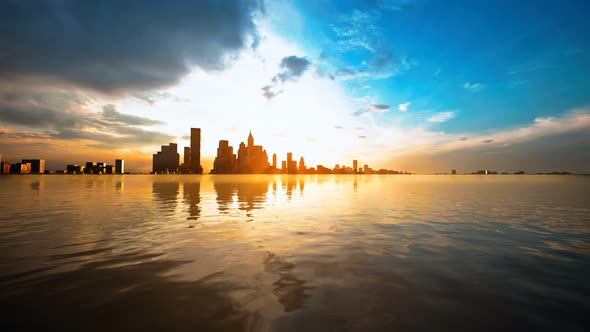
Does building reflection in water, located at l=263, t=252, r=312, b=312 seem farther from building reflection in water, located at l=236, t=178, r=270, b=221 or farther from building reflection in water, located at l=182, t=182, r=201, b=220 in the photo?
building reflection in water, located at l=182, t=182, r=201, b=220

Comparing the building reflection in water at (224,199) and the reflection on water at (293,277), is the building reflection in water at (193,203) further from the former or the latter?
the reflection on water at (293,277)

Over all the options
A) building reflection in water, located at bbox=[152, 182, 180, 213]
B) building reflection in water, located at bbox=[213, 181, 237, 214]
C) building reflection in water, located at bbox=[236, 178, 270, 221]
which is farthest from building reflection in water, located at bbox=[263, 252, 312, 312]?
building reflection in water, located at bbox=[152, 182, 180, 213]

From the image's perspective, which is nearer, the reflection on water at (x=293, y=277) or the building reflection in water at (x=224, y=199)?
the reflection on water at (x=293, y=277)

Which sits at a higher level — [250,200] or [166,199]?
[166,199]

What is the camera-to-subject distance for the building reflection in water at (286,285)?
8.01 m

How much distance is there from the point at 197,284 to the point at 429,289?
800 centimetres

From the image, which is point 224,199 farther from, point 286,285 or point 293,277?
point 286,285

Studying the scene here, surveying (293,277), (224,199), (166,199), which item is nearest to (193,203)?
(224,199)

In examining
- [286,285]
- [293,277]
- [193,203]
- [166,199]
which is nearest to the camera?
[286,285]

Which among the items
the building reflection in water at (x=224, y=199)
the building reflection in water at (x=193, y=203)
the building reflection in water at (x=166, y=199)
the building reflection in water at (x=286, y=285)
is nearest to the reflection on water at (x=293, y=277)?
the building reflection in water at (x=286, y=285)

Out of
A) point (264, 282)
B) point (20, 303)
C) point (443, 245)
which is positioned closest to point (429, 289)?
point (264, 282)

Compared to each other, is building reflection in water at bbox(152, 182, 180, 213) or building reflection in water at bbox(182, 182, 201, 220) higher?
building reflection in water at bbox(152, 182, 180, 213)

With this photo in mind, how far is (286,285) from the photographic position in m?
9.29

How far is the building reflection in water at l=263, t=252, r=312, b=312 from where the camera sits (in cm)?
801
